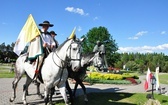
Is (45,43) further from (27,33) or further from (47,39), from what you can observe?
(27,33)

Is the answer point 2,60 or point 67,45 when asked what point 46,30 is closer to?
point 67,45

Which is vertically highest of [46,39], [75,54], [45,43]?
[46,39]

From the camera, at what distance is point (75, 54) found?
7.23m

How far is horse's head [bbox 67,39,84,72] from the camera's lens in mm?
7012

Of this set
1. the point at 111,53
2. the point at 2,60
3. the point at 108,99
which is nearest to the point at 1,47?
the point at 2,60

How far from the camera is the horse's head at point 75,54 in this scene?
23.0 ft

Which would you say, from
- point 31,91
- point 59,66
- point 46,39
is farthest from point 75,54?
point 31,91

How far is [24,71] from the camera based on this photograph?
34.4 feet

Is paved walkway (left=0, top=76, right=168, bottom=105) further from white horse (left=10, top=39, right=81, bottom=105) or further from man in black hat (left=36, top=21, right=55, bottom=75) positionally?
white horse (left=10, top=39, right=81, bottom=105)

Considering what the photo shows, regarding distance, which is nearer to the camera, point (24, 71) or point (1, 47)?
point (24, 71)

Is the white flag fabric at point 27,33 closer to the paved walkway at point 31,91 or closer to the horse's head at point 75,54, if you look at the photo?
the horse's head at point 75,54

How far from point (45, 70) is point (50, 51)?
1.13m

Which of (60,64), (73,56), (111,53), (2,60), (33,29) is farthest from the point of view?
(2,60)

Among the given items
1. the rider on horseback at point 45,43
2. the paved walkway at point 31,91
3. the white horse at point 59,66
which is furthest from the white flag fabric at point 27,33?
the paved walkway at point 31,91
